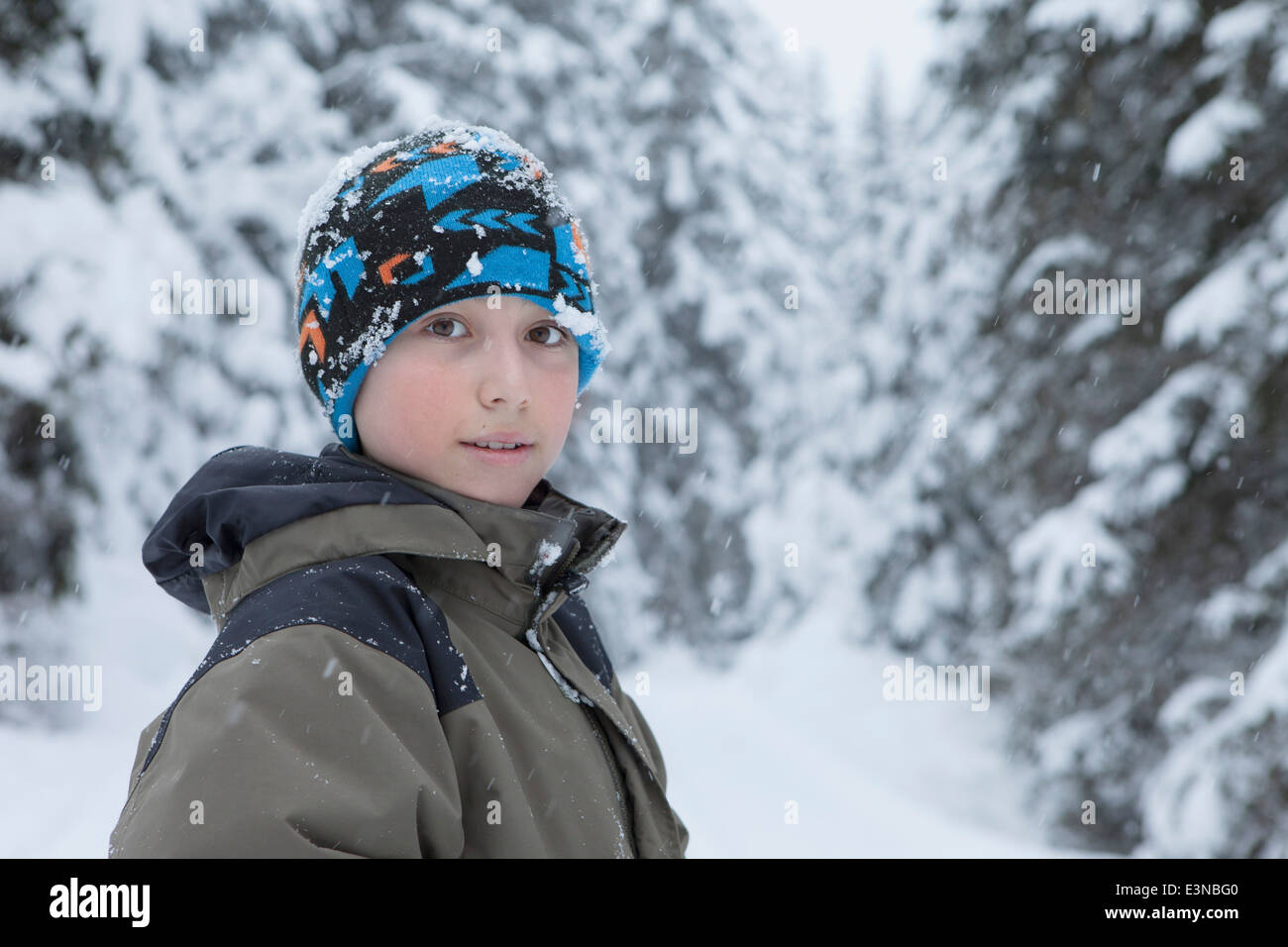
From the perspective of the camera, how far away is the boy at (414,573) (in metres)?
1.16

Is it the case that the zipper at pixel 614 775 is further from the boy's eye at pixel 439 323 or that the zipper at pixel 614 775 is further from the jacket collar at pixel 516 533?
the boy's eye at pixel 439 323

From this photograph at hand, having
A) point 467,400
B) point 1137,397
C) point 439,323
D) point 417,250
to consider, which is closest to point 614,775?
point 467,400

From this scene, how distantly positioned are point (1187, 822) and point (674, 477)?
12.7 meters

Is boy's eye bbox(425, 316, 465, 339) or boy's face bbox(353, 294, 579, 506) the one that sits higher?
boy's eye bbox(425, 316, 465, 339)

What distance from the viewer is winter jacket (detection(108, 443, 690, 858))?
112 centimetres

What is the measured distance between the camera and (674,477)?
18.6 meters

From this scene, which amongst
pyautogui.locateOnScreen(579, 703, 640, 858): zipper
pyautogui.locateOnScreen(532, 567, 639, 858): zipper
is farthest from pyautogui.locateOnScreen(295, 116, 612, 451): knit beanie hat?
pyautogui.locateOnScreen(579, 703, 640, 858): zipper

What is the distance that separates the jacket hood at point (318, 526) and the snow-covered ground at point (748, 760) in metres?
3.99

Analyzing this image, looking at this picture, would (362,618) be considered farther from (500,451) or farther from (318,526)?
(500,451)

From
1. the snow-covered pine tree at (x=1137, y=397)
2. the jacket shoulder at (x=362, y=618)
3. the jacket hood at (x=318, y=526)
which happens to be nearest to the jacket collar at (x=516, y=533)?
the jacket hood at (x=318, y=526)

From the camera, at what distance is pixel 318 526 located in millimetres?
1415

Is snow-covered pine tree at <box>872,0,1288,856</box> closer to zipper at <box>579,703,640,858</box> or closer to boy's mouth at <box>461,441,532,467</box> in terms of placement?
zipper at <box>579,703,640,858</box>

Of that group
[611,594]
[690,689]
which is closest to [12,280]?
[611,594]
